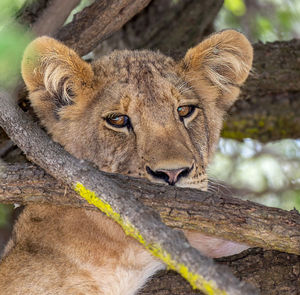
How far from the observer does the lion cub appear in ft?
12.6

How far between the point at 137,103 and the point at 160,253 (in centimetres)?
175

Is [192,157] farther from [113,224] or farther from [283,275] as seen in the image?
[283,275]

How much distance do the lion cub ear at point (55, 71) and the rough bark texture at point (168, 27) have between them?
2.12 metres

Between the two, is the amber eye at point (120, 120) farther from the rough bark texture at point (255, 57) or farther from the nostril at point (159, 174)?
the rough bark texture at point (255, 57)

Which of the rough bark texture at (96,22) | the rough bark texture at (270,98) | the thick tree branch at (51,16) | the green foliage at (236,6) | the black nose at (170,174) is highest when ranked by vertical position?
the thick tree branch at (51,16)

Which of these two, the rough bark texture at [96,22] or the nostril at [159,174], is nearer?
the nostril at [159,174]

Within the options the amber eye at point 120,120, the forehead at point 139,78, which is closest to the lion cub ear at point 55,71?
the forehead at point 139,78

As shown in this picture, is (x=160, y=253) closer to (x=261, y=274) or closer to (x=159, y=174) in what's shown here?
(x=159, y=174)

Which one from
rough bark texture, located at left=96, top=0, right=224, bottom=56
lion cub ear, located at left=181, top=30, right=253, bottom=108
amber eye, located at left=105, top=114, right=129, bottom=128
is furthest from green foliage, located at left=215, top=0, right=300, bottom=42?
amber eye, located at left=105, top=114, right=129, bottom=128

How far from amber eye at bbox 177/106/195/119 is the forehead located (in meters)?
0.09

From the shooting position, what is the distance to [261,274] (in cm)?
364

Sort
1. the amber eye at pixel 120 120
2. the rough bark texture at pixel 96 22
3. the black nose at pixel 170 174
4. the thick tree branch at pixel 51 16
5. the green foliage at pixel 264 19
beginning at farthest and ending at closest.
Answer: the green foliage at pixel 264 19 < the thick tree branch at pixel 51 16 < the rough bark texture at pixel 96 22 < the amber eye at pixel 120 120 < the black nose at pixel 170 174

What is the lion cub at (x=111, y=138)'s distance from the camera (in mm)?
3830

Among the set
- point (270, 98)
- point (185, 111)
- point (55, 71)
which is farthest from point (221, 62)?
point (270, 98)
